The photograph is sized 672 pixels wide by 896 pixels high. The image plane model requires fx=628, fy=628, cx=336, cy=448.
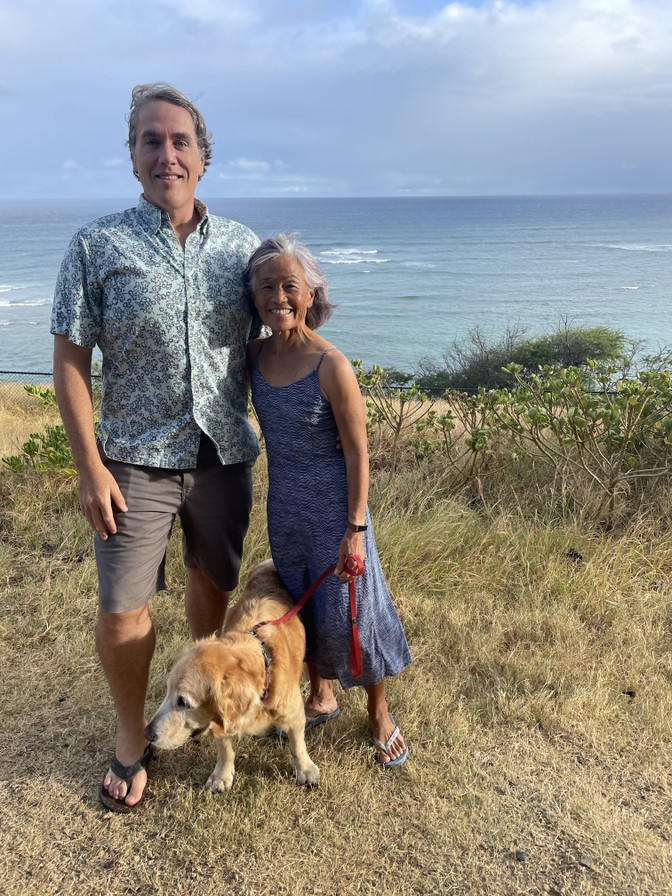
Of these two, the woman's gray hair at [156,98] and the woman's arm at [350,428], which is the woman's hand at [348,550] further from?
the woman's gray hair at [156,98]

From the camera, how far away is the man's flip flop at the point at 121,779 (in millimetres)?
2703

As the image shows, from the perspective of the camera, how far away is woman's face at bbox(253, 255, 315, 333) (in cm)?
254

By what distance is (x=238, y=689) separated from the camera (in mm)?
2285

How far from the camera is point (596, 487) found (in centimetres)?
501

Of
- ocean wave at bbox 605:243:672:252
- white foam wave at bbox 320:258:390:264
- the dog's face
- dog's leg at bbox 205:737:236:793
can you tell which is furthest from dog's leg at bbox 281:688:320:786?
ocean wave at bbox 605:243:672:252

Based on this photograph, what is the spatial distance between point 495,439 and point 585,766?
9.91 ft

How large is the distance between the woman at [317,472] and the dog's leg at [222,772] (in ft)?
1.83

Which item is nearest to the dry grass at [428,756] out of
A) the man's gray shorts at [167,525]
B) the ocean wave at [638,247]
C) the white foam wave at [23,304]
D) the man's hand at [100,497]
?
the man's gray shorts at [167,525]

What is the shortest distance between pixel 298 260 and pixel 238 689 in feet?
5.52

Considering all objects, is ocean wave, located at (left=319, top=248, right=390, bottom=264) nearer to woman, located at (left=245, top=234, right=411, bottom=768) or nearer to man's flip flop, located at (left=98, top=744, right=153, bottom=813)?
woman, located at (left=245, top=234, right=411, bottom=768)

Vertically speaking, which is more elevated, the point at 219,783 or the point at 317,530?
the point at 317,530

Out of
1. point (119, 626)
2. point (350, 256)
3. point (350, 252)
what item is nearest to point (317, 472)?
point (119, 626)

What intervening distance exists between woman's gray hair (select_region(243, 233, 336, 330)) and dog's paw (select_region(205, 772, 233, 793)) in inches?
81.5

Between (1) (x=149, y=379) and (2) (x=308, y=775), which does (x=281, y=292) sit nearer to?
(1) (x=149, y=379)
